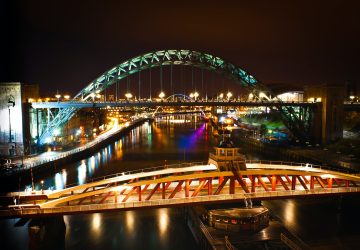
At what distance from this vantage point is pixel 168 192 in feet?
50.9

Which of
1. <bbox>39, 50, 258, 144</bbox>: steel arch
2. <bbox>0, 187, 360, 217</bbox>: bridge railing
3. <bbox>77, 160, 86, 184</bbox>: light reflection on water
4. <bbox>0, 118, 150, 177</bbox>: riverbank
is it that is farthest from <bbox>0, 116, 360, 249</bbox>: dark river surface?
<bbox>39, 50, 258, 144</bbox>: steel arch

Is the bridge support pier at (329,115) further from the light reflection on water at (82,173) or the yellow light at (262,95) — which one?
the light reflection on water at (82,173)

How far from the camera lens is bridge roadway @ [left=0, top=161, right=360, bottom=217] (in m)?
13.6

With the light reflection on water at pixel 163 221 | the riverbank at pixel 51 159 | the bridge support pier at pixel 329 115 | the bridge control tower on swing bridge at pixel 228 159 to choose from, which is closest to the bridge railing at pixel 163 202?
the bridge control tower on swing bridge at pixel 228 159

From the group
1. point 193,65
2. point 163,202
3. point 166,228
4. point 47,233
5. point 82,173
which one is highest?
point 193,65

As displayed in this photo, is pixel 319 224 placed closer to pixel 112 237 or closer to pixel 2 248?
pixel 112 237

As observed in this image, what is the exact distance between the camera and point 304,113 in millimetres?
42156

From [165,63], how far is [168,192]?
2805 centimetres

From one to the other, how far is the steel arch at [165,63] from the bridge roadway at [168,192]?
2617cm

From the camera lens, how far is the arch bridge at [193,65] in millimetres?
40562

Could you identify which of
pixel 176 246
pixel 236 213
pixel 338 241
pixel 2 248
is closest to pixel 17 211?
pixel 2 248

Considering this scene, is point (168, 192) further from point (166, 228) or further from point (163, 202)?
point (166, 228)

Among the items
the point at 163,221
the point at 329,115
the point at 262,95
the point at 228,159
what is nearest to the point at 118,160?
the point at 163,221

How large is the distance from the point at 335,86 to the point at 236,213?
28.6 m
